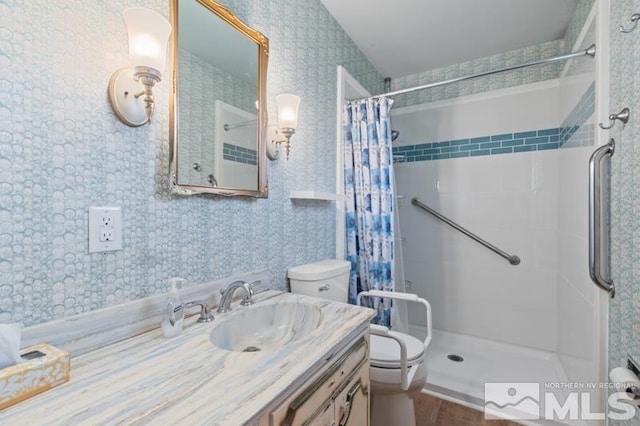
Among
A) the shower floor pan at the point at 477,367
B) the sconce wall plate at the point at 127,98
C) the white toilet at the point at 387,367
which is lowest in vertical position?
the shower floor pan at the point at 477,367

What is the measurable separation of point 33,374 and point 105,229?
0.36 meters

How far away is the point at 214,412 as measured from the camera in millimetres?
549

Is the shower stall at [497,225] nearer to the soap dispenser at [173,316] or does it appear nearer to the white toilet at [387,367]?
the white toilet at [387,367]

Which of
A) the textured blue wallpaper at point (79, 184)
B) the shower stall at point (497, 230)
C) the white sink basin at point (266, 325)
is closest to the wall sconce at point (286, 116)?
the textured blue wallpaper at point (79, 184)

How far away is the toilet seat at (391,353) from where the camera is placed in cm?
141

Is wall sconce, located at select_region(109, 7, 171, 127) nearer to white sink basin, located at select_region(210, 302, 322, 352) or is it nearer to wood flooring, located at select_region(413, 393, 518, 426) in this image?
white sink basin, located at select_region(210, 302, 322, 352)

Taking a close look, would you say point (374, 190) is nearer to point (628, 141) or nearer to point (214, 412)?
point (628, 141)

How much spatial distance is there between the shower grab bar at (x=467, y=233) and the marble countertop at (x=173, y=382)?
2.05 meters

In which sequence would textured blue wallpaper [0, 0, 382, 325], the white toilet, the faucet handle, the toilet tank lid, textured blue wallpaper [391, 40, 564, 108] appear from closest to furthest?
textured blue wallpaper [0, 0, 382, 325], the faucet handle, the white toilet, the toilet tank lid, textured blue wallpaper [391, 40, 564, 108]

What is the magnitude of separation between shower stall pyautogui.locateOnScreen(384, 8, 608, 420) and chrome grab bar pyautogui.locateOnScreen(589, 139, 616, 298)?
1.89ft

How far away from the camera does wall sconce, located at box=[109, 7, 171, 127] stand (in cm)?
82

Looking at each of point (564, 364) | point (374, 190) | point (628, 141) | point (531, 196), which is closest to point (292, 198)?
point (374, 190)

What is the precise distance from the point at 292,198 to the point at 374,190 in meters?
0.68

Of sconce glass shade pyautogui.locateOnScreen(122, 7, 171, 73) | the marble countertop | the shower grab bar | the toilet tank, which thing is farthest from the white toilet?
the shower grab bar
